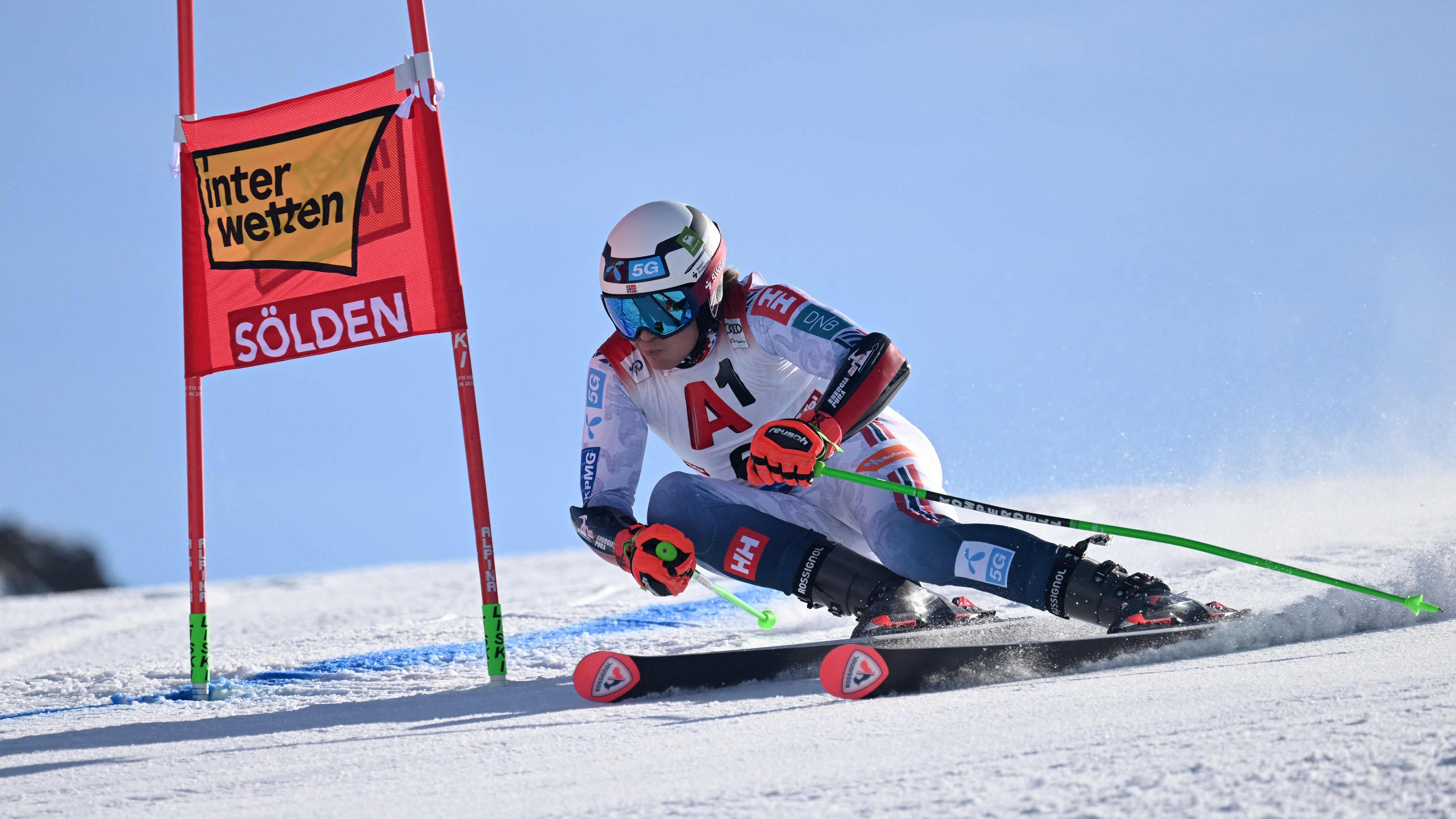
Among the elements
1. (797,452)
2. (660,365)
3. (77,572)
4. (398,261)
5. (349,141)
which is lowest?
(77,572)

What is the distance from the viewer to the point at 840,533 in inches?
153

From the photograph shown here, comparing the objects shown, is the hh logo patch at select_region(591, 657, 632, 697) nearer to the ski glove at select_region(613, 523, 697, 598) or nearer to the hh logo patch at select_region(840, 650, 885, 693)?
the ski glove at select_region(613, 523, 697, 598)

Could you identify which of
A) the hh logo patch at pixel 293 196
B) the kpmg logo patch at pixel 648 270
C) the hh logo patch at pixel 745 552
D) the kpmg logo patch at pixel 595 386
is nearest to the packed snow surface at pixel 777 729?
the hh logo patch at pixel 745 552

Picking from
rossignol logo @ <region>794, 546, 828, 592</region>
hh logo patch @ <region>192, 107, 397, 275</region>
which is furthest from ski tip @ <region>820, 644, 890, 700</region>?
hh logo patch @ <region>192, 107, 397, 275</region>

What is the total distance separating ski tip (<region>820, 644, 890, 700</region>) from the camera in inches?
98.3

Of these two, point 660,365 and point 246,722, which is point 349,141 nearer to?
point 660,365

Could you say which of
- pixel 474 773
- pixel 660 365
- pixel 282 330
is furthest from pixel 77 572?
pixel 474 773

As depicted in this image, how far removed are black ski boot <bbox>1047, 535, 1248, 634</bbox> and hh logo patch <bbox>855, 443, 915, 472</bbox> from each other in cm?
72

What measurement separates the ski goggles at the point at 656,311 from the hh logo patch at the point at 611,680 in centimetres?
110

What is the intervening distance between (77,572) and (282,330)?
12024mm

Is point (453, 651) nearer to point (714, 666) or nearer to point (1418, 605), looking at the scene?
point (714, 666)

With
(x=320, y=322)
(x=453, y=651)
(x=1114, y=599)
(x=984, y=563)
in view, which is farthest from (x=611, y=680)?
(x=453, y=651)

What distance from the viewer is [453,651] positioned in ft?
15.4

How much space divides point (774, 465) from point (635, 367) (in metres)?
0.88
